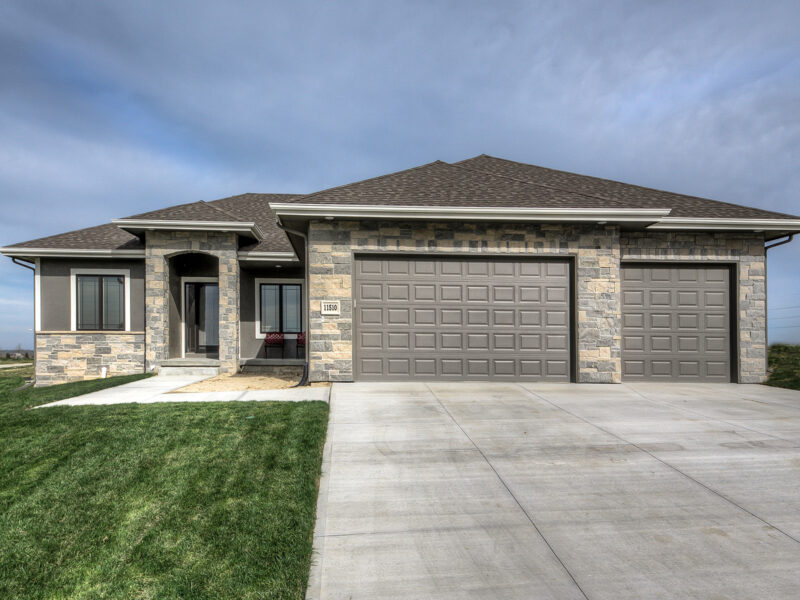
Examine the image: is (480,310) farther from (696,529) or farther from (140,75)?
(140,75)

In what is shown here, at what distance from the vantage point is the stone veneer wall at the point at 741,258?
863 centimetres

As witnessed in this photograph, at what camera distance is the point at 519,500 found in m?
3.38

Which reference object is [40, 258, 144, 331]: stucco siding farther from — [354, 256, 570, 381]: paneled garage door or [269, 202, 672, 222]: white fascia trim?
[354, 256, 570, 381]: paneled garage door

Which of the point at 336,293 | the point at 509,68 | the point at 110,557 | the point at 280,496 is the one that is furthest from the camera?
the point at 509,68

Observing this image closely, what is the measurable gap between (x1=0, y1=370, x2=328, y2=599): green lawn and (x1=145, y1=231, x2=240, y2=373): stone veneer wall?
5.17m

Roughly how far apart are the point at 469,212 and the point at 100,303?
1096 centimetres

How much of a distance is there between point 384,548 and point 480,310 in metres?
5.95

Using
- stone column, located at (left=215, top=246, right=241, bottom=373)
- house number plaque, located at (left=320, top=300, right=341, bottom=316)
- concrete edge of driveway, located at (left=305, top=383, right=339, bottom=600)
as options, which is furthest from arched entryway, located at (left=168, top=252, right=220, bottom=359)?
concrete edge of driveway, located at (left=305, top=383, right=339, bottom=600)

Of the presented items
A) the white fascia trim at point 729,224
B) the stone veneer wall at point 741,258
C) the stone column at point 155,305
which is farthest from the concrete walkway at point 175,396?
the white fascia trim at point 729,224

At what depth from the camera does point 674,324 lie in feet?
28.4

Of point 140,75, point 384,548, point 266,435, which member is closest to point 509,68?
point 140,75

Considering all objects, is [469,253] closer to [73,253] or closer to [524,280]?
[524,280]

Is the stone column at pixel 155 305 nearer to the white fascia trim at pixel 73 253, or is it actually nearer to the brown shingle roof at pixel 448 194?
the white fascia trim at pixel 73 253

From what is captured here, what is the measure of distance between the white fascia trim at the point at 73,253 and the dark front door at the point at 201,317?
5.62ft
